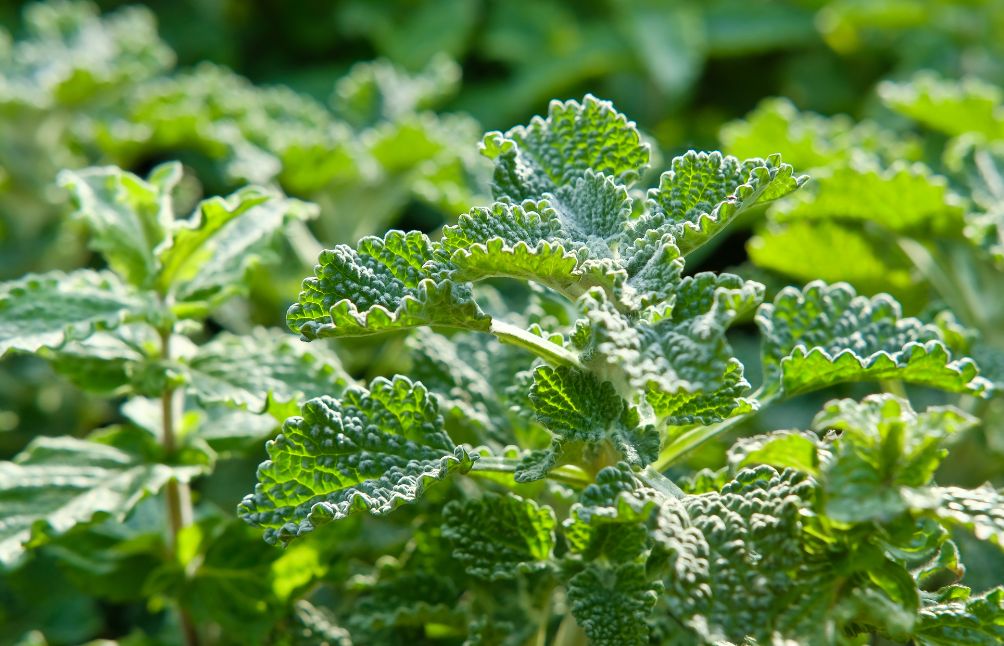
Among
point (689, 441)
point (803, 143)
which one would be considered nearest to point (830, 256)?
point (803, 143)

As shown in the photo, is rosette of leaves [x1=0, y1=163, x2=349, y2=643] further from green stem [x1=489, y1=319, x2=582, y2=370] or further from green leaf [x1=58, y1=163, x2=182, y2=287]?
green stem [x1=489, y1=319, x2=582, y2=370]

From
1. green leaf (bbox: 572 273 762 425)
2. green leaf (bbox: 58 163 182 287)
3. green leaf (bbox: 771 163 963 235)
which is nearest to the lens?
green leaf (bbox: 572 273 762 425)

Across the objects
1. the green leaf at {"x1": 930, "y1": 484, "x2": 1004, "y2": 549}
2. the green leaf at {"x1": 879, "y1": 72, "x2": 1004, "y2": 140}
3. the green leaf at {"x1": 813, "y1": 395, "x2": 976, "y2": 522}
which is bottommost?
the green leaf at {"x1": 930, "y1": 484, "x2": 1004, "y2": 549}

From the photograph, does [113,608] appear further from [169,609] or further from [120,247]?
[120,247]

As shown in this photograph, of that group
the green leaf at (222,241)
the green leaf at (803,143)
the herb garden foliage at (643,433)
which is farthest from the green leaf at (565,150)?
the green leaf at (803,143)

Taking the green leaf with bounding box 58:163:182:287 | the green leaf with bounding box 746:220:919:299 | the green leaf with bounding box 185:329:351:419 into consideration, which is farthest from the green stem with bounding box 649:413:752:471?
the green leaf with bounding box 58:163:182:287

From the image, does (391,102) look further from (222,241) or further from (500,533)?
(500,533)
